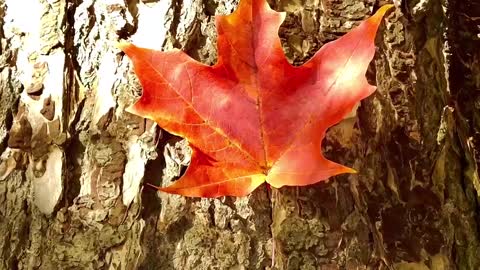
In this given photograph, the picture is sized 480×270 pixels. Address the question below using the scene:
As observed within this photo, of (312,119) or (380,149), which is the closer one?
(312,119)

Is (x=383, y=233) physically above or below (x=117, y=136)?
below

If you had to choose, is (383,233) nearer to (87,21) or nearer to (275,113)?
(275,113)

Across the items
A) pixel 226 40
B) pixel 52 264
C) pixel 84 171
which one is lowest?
pixel 52 264

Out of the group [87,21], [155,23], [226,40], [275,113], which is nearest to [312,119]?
[275,113]
